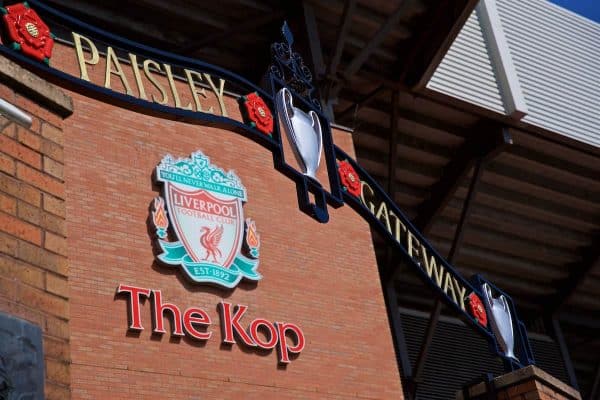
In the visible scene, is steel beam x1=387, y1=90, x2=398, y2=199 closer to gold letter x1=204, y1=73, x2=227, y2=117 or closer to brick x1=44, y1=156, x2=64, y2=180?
gold letter x1=204, y1=73, x2=227, y2=117

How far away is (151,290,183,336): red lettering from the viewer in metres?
11.0

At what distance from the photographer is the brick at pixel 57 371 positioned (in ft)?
10.2

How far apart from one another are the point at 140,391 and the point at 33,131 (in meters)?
7.32

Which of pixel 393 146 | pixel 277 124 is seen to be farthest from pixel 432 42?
pixel 277 124

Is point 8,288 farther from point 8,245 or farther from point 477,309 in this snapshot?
point 477,309

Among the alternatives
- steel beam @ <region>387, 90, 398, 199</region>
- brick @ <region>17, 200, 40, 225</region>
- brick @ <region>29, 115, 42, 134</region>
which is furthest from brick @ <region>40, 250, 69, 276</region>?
steel beam @ <region>387, 90, 398, 199</region>

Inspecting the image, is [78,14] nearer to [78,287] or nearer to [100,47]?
[100,47]

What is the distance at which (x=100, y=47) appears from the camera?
512 inches

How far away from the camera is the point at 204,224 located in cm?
1210

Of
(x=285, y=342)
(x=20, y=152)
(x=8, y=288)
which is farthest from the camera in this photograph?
(x=285, y=342)

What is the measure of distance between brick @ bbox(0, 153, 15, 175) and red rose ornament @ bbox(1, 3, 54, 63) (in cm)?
793

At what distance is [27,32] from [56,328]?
853 cm

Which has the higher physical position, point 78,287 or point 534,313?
point 534,313

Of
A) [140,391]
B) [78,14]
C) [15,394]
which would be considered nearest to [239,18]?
[78,14]
